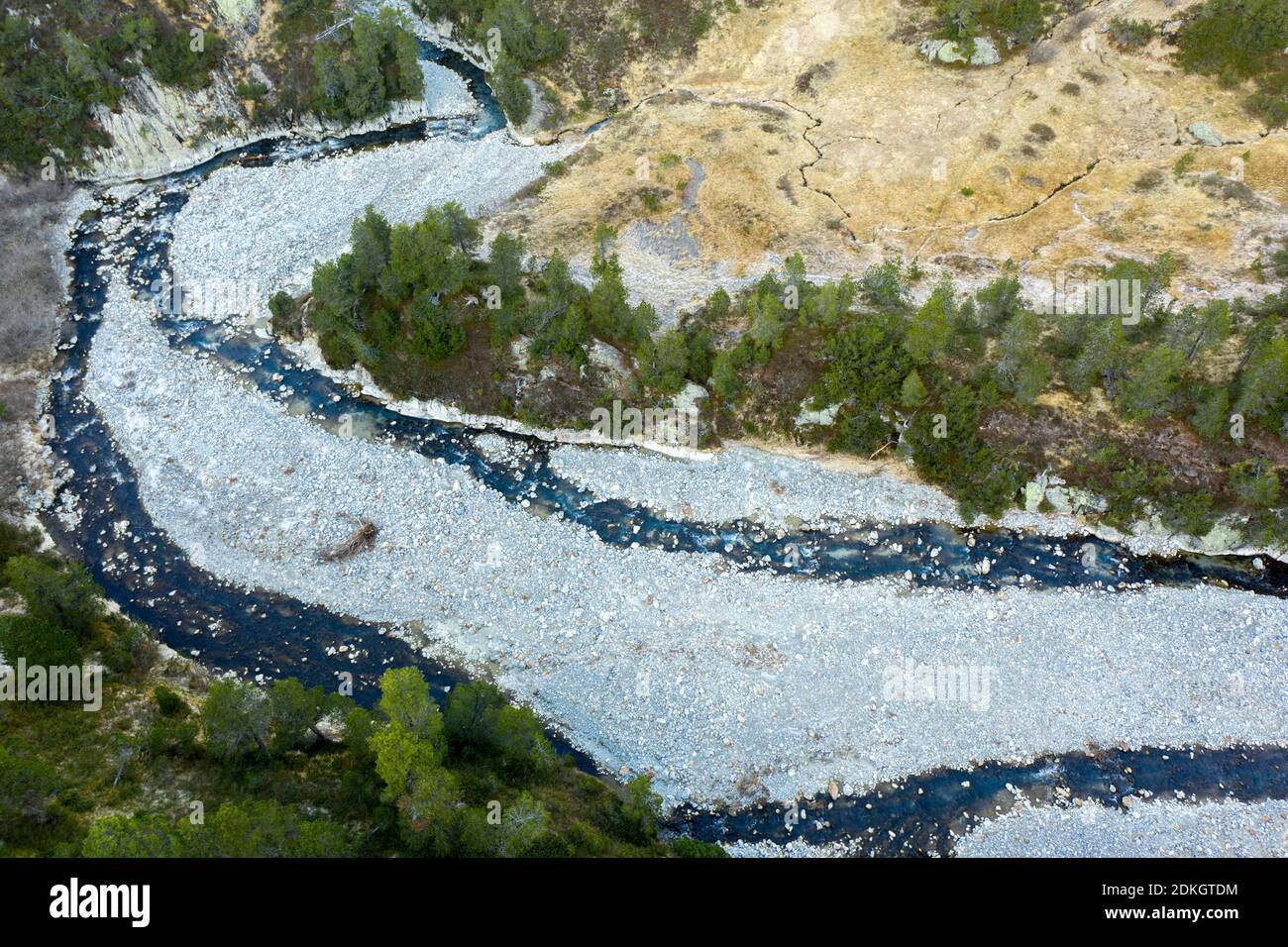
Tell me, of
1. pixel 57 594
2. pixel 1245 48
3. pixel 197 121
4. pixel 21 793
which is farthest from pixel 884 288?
pixel 197 121

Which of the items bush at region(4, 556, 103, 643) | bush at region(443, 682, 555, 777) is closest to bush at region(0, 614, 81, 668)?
bush at region(4, 556, 103, 643)

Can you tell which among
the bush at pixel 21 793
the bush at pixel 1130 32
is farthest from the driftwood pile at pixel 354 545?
the bush at pixel 1130 32

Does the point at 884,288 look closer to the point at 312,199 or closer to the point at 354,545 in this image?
the point at 354,545

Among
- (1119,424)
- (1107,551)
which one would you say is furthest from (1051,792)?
(1119,424)

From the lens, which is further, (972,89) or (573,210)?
(972,89)

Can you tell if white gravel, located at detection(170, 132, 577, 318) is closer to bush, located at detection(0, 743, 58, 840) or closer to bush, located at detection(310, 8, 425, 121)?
bush, located at detection(310, 8, 425, 121)

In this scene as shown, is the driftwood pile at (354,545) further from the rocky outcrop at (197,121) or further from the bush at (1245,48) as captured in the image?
the bush at (1245,48)

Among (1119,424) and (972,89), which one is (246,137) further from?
(1119,424)
